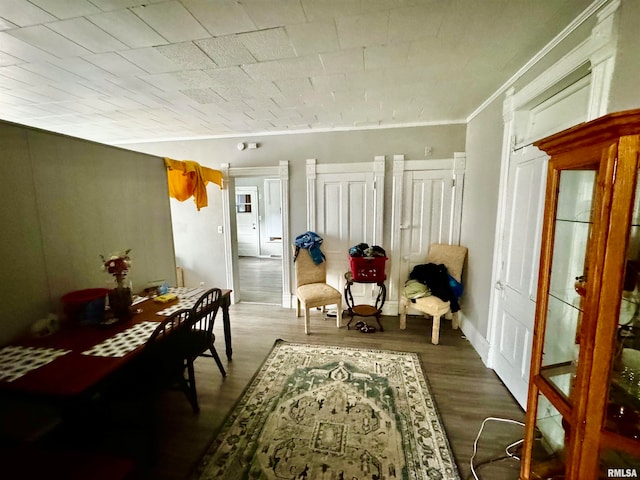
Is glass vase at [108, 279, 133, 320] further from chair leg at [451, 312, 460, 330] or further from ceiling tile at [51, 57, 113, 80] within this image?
chair leg at [451, 312, 460, 330]

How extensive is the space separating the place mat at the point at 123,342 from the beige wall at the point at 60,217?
21.4 inches

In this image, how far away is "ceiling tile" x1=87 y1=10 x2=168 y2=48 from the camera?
1.44m

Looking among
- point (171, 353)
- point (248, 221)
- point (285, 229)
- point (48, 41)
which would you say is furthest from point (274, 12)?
point (248, 221)

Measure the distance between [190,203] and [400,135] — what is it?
10.7ft

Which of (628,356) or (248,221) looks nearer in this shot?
(628,356)

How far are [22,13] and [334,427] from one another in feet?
10.1

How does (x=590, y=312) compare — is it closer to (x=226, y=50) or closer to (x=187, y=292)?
(x=226, y=50)

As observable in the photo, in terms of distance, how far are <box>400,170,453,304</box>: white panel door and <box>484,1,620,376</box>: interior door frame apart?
1.01 m

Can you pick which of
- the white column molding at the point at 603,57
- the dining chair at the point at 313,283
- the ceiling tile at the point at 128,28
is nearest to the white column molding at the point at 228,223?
the dining chair at the point at 313,283

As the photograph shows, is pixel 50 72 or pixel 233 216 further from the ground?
pixel 50 72

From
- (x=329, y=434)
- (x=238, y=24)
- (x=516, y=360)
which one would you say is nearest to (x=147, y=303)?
(x=329, y=434)

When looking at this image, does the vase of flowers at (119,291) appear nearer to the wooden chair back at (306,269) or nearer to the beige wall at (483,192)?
the wooden chair back at (306,269)

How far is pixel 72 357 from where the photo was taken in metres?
1.40

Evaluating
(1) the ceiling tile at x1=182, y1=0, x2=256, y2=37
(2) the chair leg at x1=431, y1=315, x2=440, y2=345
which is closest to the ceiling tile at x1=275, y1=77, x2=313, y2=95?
(1) the ceiling tile at x1=182, y1=0, x2=256, y2=37
